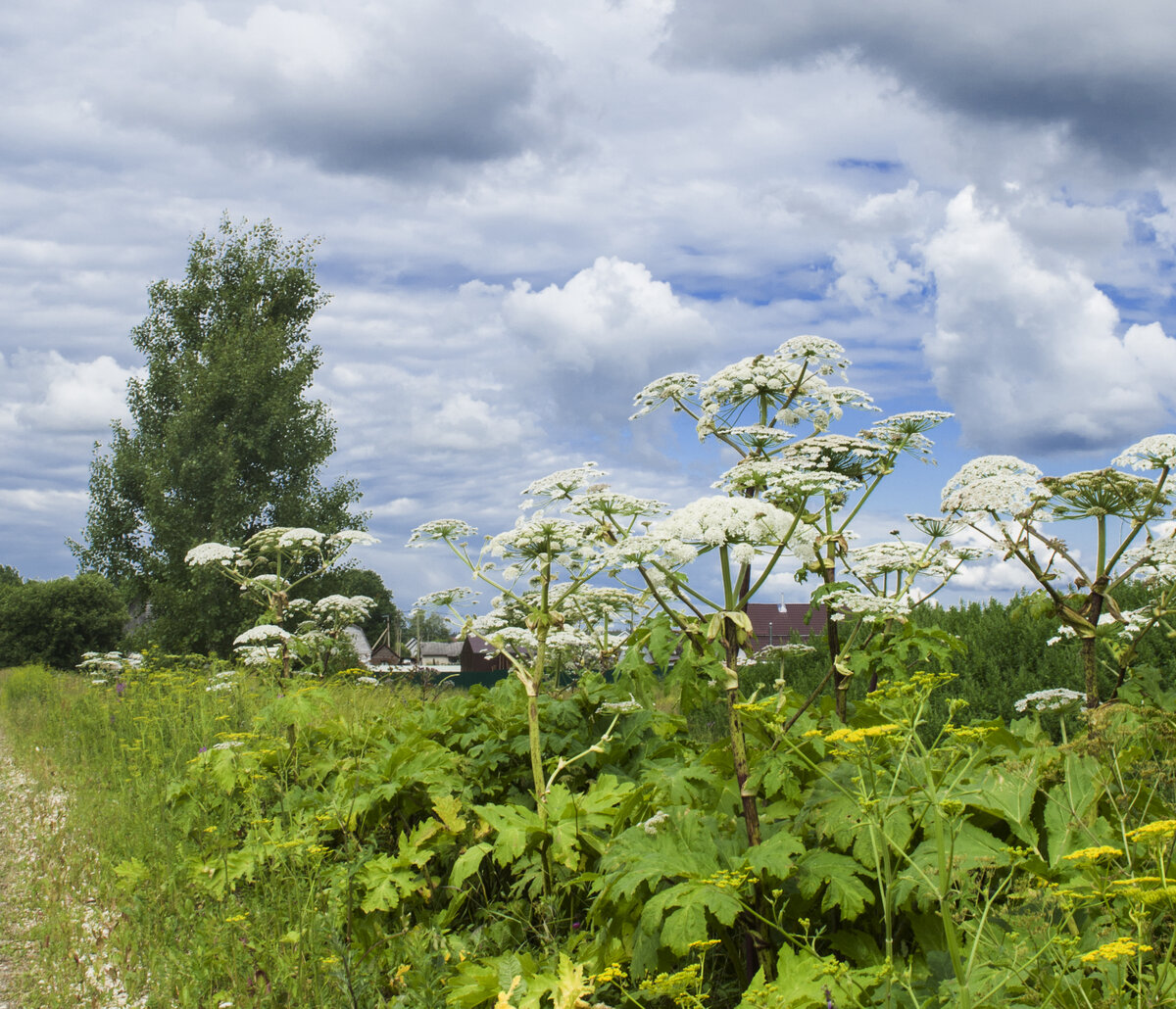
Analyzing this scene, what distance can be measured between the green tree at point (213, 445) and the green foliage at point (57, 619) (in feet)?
39.7

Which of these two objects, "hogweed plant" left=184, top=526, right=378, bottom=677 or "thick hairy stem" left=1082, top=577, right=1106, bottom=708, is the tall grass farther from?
"thick hairy stem" left=1082, top=577, right=1106, bottom=708

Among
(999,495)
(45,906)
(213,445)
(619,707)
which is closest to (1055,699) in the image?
(999,495)

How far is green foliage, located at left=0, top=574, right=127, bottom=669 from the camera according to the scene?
3669 centimetres

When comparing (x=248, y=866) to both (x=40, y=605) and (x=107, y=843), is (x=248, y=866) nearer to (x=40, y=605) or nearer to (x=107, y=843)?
(x=107, y=843)

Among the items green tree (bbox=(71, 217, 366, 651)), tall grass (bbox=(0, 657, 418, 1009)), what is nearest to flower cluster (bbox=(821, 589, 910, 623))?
tall grass (bbox=(0, 657, 418, 1009))

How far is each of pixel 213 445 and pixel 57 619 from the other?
1831cm

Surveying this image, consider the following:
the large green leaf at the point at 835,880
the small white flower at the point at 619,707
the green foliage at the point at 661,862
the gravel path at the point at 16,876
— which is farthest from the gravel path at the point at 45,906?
the large green leaf at the point at 835,880

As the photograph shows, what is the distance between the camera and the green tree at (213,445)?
83.8ft

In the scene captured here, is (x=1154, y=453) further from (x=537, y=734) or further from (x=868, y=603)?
A: (x=537, y=734)

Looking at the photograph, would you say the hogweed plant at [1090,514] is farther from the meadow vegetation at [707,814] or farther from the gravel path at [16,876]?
the gravel path at [16,876]

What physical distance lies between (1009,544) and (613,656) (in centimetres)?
313

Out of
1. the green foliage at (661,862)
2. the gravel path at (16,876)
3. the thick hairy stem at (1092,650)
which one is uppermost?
the thick hairy stem at (1092,650)

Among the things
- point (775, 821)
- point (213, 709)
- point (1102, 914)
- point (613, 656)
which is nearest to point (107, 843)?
point (213, 709)

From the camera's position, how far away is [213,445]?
25578 millimetres
